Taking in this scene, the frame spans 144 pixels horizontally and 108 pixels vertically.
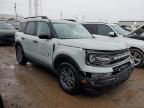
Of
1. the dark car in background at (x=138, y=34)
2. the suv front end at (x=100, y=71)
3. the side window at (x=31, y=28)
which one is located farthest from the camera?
the dark car in background at (x=138, y=34)

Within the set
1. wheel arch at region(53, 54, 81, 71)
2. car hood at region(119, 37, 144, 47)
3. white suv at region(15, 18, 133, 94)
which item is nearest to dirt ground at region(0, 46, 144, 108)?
white suv at region(15, 18, 133, 94)

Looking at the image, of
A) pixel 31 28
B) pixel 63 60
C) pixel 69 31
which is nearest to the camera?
pixel 63 60

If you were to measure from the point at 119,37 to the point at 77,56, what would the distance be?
166 inches

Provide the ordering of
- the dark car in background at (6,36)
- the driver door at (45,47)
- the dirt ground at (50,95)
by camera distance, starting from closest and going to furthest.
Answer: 1. the dirt ground at (50,95)
2. the driver door at (45,47)
3. the dark car in background at (6,36)

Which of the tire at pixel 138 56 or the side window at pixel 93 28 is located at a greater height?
the side window at pixel 93 28

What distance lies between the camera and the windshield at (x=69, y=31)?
4750mm

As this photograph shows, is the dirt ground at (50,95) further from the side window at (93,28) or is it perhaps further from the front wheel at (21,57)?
the side window at (93,28)

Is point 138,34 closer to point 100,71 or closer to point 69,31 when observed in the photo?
point 69,31

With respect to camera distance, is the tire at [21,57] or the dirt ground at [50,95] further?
the tire at [21,57]

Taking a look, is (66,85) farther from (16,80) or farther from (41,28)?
(41,28)

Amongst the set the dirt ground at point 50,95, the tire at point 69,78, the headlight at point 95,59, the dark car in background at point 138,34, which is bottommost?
the dirt ground at point 50,95

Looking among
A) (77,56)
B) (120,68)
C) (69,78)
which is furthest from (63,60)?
(120,68)

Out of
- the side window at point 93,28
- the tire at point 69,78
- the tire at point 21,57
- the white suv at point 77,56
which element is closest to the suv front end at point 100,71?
the white suv at point 77,56

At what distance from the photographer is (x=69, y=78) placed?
13.5 feet
